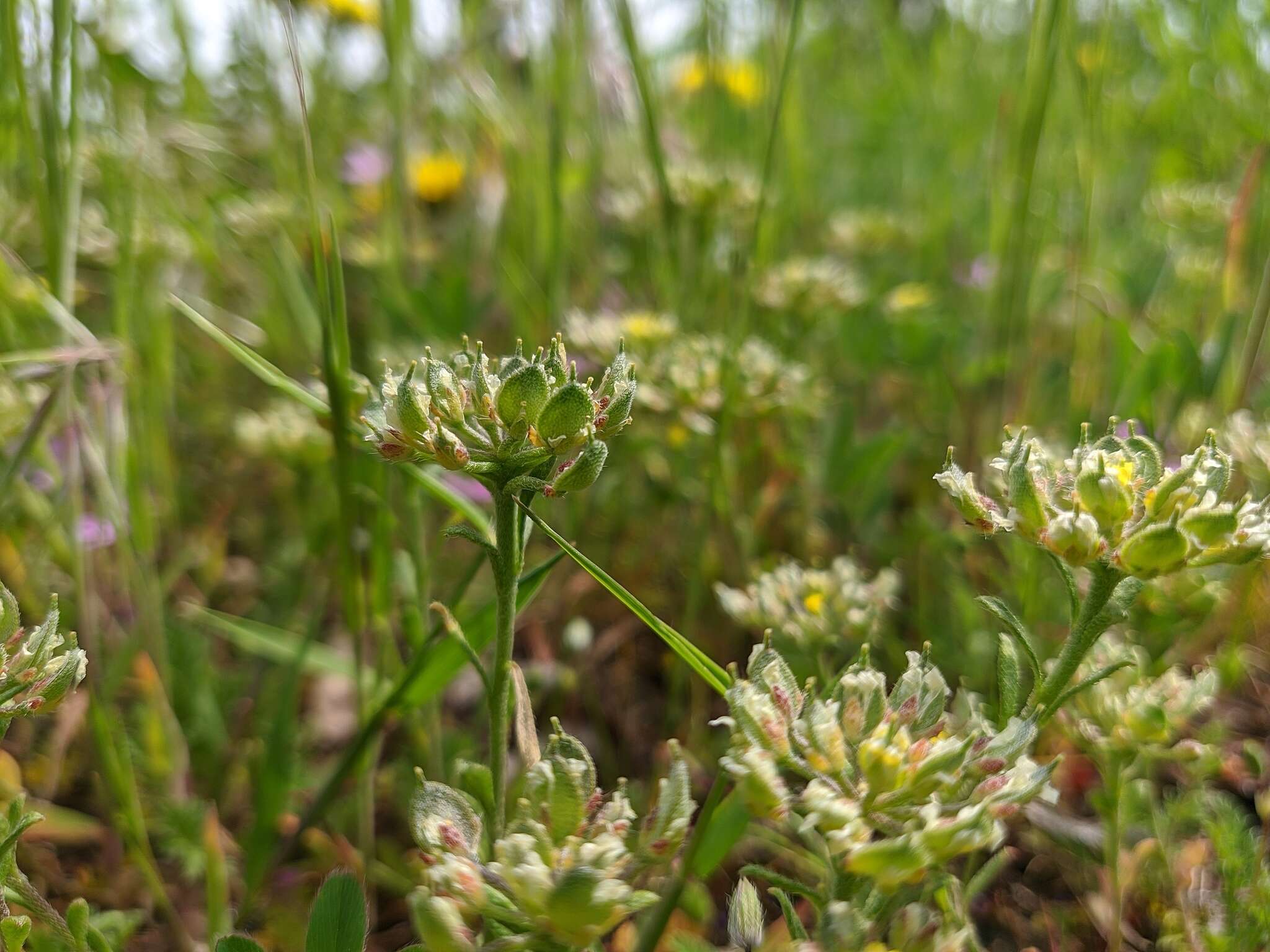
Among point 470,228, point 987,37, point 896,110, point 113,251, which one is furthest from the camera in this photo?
point 896,110

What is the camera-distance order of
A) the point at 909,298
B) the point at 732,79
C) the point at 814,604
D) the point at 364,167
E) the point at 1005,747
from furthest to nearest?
1. the point at 732,79
2. the point at 364,167
3. the point at 909,298
4. the point at 814,604
5. the point at 1005,747

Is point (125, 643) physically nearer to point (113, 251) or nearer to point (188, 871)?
point (188, 871)

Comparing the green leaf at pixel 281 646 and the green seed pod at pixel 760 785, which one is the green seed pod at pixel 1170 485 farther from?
the green leaf at pixel 281 646

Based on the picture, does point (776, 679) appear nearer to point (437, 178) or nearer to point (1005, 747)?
point (1005, 747)

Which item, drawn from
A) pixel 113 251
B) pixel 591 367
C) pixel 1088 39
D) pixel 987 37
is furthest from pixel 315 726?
pixel 987 37

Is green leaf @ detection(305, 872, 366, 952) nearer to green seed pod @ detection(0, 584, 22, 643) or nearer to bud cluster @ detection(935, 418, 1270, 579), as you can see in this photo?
green seed pod @ detection(0, 584, 22, 643)

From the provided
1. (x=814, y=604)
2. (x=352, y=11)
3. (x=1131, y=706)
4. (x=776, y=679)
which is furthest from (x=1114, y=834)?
(x=352, y=11)

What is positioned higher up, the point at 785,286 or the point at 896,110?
the point at 896,110
